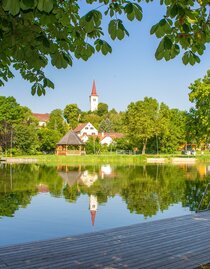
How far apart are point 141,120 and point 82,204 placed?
45.0m

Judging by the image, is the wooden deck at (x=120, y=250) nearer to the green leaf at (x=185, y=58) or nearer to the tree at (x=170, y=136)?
the green leaf at (x=185, y=58)

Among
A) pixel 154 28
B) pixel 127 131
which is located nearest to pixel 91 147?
pixel 127 131

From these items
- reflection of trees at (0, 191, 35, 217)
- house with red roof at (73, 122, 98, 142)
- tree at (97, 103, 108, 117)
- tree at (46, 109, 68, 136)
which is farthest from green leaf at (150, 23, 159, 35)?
tree at (97, 103, 108, 117)

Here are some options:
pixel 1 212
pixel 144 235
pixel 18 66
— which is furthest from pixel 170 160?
pixel 18 66

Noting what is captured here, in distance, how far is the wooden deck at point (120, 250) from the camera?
19.3 feet

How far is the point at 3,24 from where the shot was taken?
132 inches

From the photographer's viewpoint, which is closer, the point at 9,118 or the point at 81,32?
the point at 81,32

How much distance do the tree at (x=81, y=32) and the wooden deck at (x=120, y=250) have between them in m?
3.29

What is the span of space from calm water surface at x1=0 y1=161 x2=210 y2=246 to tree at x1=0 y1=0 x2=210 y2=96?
7.62m

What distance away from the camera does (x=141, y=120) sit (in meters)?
60.3

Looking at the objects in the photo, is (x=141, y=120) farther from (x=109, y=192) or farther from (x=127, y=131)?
(x=109, y=192)

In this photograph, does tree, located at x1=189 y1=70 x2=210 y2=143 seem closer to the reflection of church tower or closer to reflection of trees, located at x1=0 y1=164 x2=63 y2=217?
reflection of trees, located at x1=0 y1=164 x2=63 y2=217

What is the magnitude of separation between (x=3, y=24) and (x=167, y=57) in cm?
153

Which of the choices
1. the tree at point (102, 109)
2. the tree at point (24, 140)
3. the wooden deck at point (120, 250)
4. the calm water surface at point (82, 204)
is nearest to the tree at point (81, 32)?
the wooden deck at point (120, 250)
